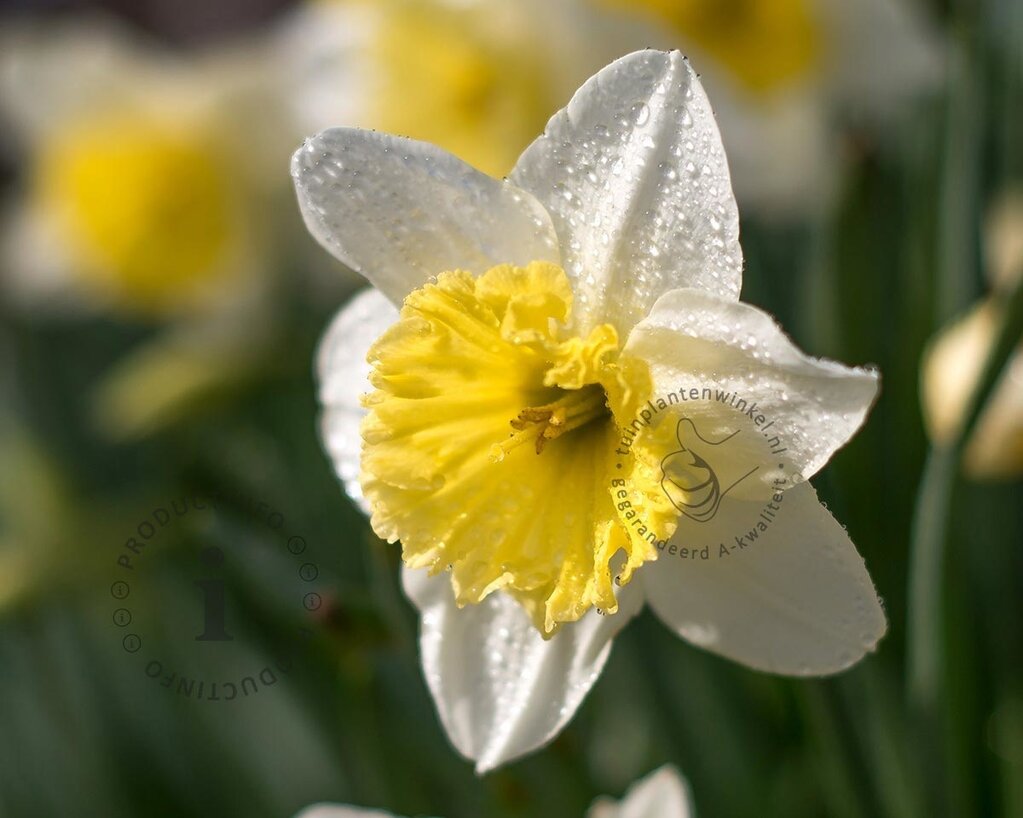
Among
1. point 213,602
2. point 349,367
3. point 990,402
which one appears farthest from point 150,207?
point 990,402

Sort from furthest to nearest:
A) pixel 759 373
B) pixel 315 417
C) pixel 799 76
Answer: pixel 315 417
pixel 799 76
pixel 759 373

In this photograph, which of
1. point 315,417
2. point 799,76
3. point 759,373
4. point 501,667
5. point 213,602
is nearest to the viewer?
point 759,373

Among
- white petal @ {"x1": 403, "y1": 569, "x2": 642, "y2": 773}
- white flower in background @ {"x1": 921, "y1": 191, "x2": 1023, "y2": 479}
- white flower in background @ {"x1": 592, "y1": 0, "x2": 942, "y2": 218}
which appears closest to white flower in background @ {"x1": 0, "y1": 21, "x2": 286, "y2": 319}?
white flower in background @ {"x1": 592, "y1": 0, "x2": 942, "y2": 218}

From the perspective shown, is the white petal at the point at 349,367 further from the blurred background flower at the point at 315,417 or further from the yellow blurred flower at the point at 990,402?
the yellow blurred flower at the point at 990,402

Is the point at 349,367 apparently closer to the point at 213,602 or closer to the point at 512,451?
the point at 512,451

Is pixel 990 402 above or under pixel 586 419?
under
